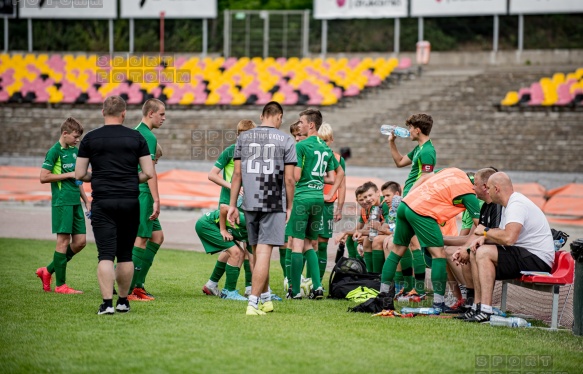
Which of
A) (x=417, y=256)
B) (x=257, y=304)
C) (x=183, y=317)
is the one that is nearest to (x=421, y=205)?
(x=417, y=256)

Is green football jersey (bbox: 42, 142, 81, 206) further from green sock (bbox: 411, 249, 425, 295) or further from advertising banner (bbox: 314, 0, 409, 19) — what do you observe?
advertising banner (bbox: 314, 0, 409, 19)

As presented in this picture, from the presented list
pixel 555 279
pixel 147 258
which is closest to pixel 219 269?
pixel 147 258

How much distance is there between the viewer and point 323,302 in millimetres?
9789

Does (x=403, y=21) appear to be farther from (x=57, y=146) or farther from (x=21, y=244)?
(x=57, y=146)

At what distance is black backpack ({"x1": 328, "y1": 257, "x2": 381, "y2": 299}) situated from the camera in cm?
1018

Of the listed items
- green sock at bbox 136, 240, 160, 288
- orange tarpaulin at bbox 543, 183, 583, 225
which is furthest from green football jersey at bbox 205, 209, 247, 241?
orange tarpaulin at bbox 543, 183, 583, 225

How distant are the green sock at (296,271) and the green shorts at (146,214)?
5.50 feet

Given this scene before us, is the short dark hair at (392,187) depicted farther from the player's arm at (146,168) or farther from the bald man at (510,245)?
the player's arm at (146,168)

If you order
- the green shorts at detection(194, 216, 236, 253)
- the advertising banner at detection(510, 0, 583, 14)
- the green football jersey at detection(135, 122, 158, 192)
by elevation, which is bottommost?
the green shorts at detection(194, 216, 236, 253)

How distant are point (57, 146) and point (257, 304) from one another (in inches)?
135

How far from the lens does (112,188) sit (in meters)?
8.15

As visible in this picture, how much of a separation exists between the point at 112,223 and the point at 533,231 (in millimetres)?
4103

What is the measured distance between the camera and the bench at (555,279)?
823cm

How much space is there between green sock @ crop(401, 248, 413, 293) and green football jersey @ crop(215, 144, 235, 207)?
7.80ft
